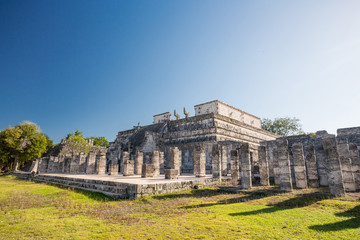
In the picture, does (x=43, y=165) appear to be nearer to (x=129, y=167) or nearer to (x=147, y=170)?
(x=129, y=167)

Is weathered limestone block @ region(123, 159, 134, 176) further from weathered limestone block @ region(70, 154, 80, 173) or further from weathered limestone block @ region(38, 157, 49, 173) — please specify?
weathered limestone block @ region(38, 157, 49, 173)

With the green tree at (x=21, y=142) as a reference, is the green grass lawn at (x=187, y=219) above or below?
below

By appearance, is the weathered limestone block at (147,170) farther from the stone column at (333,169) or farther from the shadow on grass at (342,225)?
the shadow on grass at (342,225)

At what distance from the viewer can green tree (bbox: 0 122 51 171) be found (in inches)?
855

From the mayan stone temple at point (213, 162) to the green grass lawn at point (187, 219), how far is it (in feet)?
5.65

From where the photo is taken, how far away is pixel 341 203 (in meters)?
5.86

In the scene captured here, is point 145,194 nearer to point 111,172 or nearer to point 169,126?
point 111,172

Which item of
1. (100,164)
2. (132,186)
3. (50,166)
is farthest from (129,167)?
(50,166)

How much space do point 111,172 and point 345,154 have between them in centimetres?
1437

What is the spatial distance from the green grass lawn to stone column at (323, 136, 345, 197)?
422mm

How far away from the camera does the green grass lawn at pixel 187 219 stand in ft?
12.2

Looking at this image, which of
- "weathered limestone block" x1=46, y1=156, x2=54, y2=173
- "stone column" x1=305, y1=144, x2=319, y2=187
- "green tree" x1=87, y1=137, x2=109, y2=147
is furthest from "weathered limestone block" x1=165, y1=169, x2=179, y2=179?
"green tree" x1=87, y1=137, x2=109, y2=147

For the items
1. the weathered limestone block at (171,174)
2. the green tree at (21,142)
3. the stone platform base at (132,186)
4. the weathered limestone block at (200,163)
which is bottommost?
the stone platform base at (132,186)

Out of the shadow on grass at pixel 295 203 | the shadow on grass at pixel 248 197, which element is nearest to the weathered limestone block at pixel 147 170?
the shadow on grass at pixel 248 197
